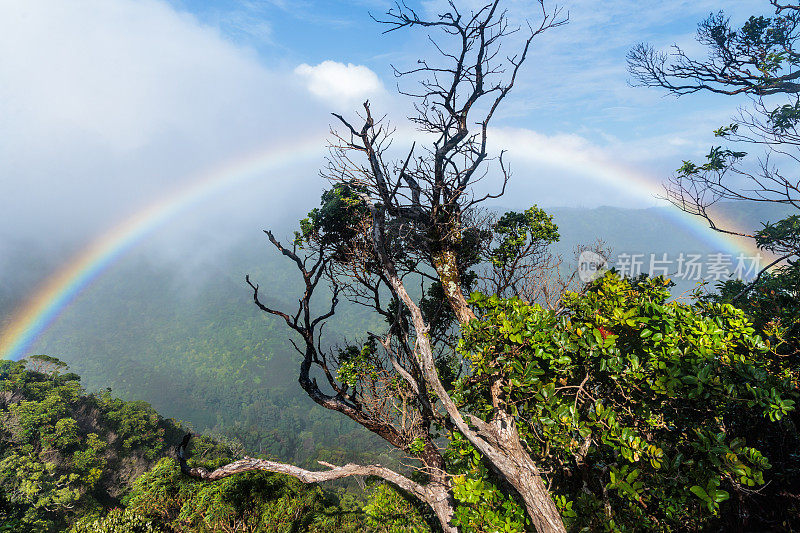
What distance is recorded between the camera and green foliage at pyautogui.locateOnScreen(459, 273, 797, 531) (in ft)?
9.37

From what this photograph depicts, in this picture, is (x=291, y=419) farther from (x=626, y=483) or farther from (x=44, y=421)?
(x=626, y=483)

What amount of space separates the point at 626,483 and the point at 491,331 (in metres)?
1.74

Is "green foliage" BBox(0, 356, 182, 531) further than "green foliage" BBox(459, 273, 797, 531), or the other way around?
"green foliage" BBox(0, 356, 182, 531)

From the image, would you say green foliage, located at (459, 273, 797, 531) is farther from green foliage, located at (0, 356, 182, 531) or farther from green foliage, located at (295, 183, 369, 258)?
green foliage, located at (0, 356, 182, 531)

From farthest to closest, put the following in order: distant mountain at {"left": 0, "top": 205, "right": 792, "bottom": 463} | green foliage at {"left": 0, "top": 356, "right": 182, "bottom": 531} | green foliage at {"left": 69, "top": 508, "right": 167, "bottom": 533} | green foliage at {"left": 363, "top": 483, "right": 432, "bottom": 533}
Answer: distant mountain at {"left": 0, "top": 205, "right": 792, "bottom": 463}, green foliage at {"left": 0, "top": 356, "right": 182, "bottom": 531}, green foliage at {"left": 69, "top": 508, "right": 167, "bottom": 533}, green foliage at {"left": 363, "top": 483, "right": 432, "bottom": 533}

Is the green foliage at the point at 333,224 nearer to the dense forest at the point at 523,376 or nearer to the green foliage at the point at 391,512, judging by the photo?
the dense forest at the point at 523,376

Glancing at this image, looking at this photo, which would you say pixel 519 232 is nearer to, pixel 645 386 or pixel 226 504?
pixel 645 386

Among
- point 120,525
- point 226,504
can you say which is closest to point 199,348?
point 120,525

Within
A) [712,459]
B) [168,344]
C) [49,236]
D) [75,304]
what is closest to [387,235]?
[712,459]

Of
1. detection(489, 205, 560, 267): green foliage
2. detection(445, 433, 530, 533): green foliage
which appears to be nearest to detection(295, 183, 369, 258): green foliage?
detection(489, 205, 560, 267): green foliage

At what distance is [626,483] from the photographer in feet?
10.2

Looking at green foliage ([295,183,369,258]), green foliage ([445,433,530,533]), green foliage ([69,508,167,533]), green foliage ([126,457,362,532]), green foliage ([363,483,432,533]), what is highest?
green foliage ([295,183,369,258])

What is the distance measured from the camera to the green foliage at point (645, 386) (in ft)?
9.37

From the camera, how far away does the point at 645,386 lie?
128 inches
